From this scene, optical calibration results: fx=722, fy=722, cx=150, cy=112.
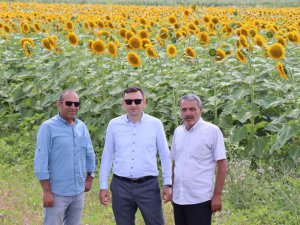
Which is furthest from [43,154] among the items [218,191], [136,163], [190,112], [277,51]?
[277,51]

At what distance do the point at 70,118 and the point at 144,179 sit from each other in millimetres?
664

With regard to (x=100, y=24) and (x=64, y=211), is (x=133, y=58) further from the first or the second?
(x=64, y=211)

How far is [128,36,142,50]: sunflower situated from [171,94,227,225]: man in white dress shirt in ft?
11.3

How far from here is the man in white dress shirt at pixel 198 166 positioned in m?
4.75

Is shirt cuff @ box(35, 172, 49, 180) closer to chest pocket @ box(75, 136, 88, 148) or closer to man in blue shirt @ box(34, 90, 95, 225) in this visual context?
man in blue shirt @ box(34, 90, 95, 225)

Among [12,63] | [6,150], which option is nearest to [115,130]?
[6,150]

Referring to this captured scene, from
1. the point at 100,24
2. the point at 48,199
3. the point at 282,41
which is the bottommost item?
the point at 48,199

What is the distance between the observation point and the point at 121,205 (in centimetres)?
502

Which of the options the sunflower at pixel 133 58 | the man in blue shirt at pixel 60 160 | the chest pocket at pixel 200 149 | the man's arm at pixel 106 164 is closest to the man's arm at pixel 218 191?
the chest pocket at pixel 200 149

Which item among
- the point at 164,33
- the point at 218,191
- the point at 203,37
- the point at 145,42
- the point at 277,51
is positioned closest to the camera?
the point at 218,191

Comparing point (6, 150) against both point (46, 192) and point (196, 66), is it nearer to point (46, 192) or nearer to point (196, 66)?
point (196, 66)

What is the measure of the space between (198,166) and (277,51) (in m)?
2.92

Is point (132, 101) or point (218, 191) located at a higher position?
point (132, 101)

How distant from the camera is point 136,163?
495cm
